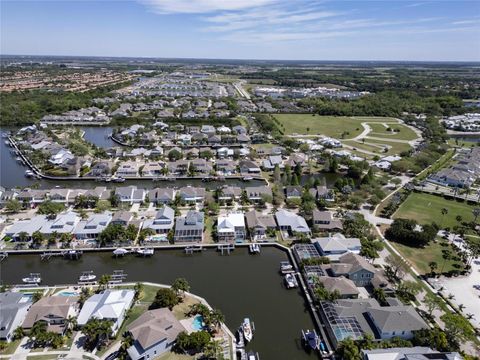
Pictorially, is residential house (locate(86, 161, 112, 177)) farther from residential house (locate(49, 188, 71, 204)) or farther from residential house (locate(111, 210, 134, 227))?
residential house (locate(111, 210, 134, 227))

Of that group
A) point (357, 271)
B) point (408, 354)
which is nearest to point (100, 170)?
point (357, 271)

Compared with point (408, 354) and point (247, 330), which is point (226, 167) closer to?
point (247, 330)

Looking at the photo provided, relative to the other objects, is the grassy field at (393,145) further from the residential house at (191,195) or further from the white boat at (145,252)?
the white boat at (145,252)

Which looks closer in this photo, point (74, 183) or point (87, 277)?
point (87, 277)

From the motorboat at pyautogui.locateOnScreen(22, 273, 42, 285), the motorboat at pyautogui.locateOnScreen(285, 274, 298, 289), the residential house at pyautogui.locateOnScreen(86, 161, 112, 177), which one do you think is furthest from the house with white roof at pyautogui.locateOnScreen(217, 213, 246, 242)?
the residential house at pyautogui.locateOnScreen(86, 161, 112, 177)

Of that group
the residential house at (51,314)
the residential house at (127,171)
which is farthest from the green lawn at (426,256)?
the residential house at (127,171)

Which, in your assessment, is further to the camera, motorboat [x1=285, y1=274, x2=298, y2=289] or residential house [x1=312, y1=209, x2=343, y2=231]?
residential house [x1=312, y1=209, x2=343, y2=231]
